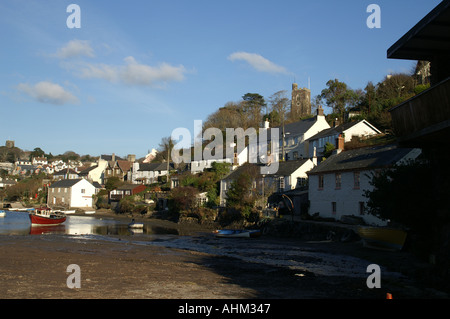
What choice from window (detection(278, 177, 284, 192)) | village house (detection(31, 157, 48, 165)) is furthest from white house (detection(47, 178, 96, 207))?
village house (detection(31, 157, 48, 165))

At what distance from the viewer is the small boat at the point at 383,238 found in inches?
874

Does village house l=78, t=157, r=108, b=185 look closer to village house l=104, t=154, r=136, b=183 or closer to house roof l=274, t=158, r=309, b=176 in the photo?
village house l=104, t=154, r=136, b=183

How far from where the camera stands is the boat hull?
49906mm

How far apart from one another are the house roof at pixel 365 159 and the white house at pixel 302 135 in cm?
2190

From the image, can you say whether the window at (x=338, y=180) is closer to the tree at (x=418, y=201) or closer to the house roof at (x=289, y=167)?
the house roof at (x=289, y=167)

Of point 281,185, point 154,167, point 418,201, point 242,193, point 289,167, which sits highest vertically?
point 154,167

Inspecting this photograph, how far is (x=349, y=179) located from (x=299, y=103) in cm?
7593

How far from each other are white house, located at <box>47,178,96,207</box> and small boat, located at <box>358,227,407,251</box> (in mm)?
78977

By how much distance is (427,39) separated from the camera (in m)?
14.8

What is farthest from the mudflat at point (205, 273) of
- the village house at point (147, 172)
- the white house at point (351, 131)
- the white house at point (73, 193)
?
the village house at point (147, 172)

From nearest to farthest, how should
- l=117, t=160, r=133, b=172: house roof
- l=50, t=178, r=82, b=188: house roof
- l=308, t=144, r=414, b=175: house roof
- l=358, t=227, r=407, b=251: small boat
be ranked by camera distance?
l=358, t=227, r=407, b=251: small boat, l=308, t=144, r=414, b=175: house roof, l=50, t=178, r=82, b=188: house roof, l=117, t=160, r=133, b=172: house roof

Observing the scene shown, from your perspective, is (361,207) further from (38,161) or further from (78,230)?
(38,161)

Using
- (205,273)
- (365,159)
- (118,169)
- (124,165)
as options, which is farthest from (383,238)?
(118,169)
